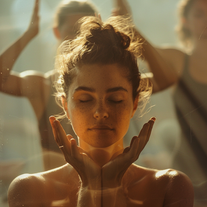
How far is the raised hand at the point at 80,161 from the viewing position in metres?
0.46

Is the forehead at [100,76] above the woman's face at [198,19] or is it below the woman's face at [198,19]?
below

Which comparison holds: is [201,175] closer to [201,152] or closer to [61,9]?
[201,152]

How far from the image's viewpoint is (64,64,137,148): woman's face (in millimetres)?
454

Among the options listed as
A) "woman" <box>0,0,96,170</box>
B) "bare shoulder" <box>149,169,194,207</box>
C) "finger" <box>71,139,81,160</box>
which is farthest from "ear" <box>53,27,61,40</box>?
"bare shoulder" <box>149,169,194,207</box>

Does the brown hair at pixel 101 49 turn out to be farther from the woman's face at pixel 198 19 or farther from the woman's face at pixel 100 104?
the woman's face at pixel 198 19

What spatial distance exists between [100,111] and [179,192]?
225mm

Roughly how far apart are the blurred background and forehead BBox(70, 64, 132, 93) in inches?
2.6

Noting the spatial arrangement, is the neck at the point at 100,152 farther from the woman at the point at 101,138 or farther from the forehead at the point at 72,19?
the forehead at the point at 72,19

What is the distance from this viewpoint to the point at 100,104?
1.49ft

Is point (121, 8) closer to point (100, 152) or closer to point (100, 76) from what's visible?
point (100, 76)

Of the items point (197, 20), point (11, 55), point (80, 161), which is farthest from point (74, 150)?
point (197, 20)

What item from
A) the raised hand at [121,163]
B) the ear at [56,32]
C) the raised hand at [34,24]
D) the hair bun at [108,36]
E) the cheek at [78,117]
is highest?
the raised hand at [34,24]

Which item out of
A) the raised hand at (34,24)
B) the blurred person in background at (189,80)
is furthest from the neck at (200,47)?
the raised hand at (34,24)

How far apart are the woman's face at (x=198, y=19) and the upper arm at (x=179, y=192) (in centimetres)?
30
